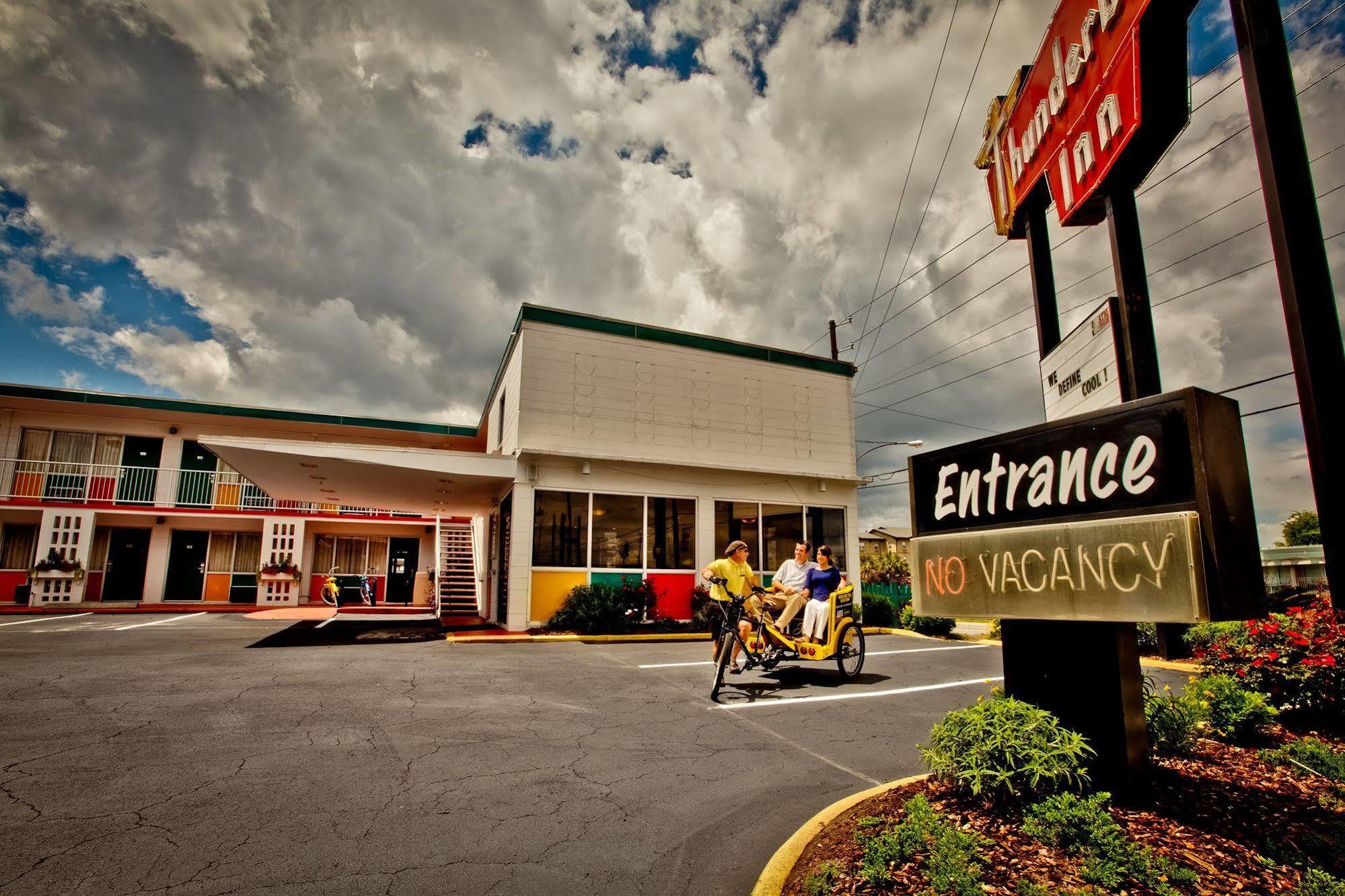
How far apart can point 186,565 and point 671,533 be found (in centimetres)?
1878

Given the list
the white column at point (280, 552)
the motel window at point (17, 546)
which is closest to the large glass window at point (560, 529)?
the white column at point (280, 552)

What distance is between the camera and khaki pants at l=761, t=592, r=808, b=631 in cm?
837

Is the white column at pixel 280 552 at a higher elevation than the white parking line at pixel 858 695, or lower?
higher

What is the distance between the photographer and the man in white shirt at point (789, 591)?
8398 mm

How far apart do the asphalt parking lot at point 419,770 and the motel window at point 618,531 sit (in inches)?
222

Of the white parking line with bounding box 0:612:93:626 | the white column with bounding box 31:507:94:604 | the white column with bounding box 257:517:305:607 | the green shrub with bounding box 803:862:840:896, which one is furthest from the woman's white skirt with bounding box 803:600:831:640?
the white column with bounding box 31:507:94:604

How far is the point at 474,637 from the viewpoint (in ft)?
39.1

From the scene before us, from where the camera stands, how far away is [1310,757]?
4.09 m

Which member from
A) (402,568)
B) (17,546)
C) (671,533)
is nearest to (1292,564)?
(671,533)

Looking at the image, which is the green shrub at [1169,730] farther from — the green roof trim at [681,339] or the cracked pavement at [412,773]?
the green roof trim at [681,339]

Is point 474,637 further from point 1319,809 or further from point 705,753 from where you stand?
point 1319,809

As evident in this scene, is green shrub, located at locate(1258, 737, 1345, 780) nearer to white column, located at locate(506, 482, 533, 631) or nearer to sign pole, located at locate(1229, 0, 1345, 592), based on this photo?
sign pole, located at locate(1229, 0, 1345, 592)

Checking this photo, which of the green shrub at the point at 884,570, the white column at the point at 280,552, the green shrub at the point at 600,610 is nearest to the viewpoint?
the green shrub at the point at 600,610

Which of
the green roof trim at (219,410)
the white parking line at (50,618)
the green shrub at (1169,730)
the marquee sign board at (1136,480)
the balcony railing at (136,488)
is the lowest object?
the white parking line at (50,618)
